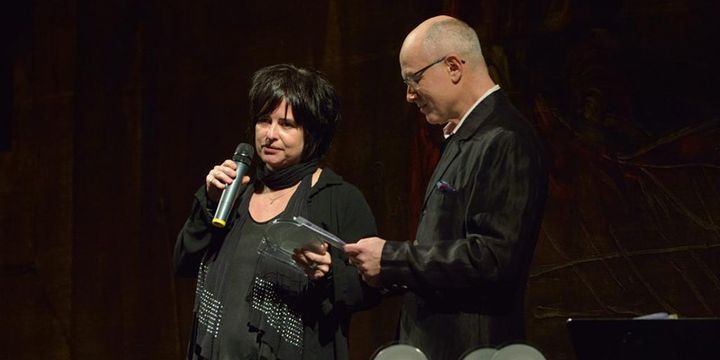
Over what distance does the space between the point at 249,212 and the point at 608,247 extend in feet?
4.92

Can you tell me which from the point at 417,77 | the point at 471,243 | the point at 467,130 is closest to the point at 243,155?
the point at 417,77

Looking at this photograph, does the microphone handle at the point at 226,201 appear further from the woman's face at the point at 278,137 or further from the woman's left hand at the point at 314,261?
the woman's left hand at the point at 314,261

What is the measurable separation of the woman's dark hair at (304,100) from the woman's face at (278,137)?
2 cm

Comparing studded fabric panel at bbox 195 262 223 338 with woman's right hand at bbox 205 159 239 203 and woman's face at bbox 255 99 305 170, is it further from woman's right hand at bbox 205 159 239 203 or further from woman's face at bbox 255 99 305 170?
woman's face at bbox 255 99 305 170

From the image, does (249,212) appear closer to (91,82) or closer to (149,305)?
(149,305)

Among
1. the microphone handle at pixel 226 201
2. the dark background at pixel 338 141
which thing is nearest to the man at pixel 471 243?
the microphone handle at pixel 226 201

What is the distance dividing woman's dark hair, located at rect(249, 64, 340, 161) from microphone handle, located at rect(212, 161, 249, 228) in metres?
0.22

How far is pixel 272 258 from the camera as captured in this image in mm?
2605

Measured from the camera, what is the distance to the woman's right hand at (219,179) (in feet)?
8.71

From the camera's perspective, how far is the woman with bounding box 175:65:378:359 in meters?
2.57

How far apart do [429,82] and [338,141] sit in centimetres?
184

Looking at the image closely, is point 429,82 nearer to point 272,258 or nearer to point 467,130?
point 467,130

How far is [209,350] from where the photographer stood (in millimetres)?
2584

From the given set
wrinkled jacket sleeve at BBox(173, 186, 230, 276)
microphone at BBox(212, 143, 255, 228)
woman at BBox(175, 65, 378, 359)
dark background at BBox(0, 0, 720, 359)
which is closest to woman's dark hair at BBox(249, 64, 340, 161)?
woman at BBox(175, 65, 378, 359)
